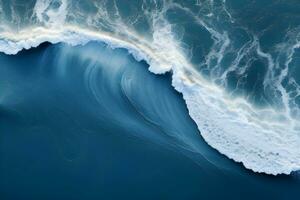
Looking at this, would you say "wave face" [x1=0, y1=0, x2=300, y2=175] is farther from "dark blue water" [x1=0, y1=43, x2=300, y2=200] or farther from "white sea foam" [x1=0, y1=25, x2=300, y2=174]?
"dark blue water" [x1=0, y1=43, x2=300, y2=200]

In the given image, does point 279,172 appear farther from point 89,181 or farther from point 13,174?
point 13,174

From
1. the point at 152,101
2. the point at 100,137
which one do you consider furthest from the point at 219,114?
the point at 100,137

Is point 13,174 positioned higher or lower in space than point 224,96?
lower

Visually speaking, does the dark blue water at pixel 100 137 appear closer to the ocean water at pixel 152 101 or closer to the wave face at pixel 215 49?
the ocean water at pixel 152 101

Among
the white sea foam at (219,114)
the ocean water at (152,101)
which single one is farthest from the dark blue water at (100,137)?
the white sea foam at (219,114)

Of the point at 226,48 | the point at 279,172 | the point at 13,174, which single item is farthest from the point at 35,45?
the point at 279,172

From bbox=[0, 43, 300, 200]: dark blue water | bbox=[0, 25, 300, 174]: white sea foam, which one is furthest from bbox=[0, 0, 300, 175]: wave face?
bbox=[0, 43, 300, 200]: dark blue water
